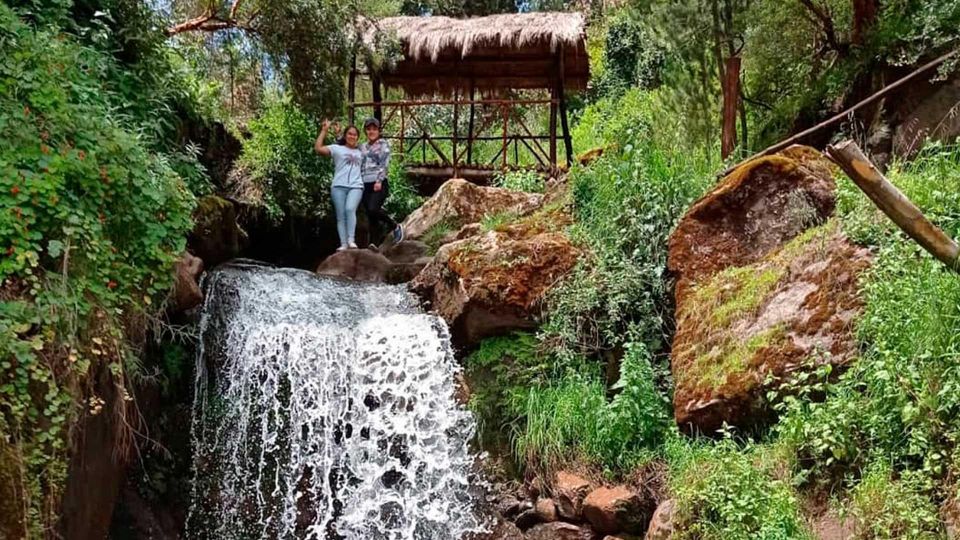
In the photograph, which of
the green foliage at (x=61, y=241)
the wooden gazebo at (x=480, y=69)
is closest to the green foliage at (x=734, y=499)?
the green foliage at (x=61, y=241)

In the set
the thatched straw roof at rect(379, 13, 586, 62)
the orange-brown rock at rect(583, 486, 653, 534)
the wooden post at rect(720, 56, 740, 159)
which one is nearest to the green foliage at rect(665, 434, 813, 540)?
the orange-brown rock at rect(583, 486, 653, 534)

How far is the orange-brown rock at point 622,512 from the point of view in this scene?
16.3ft

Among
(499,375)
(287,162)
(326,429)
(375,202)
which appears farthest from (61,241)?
(287,162)

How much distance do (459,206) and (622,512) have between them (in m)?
5.37

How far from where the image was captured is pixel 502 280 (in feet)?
21.5

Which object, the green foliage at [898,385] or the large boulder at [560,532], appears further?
the large boulder at [560,532]

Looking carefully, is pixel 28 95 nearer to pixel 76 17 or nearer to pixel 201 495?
pixel 76 17

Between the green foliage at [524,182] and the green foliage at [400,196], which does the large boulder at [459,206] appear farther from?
the green foliage at [400,196]

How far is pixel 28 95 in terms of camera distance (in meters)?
4.23

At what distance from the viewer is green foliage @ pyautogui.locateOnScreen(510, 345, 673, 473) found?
5328mm

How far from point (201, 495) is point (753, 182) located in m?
4.89

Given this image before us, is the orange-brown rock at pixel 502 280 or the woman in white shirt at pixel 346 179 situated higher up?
the woman in white shirt at pixel 346 179

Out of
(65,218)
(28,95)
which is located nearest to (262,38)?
(28,95)

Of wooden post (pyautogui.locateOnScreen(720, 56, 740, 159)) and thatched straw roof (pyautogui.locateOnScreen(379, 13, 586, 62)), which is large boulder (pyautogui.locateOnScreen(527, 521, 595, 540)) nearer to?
wooden post (pyautogui.locateOnScreen(720, 56, 740, 159))
